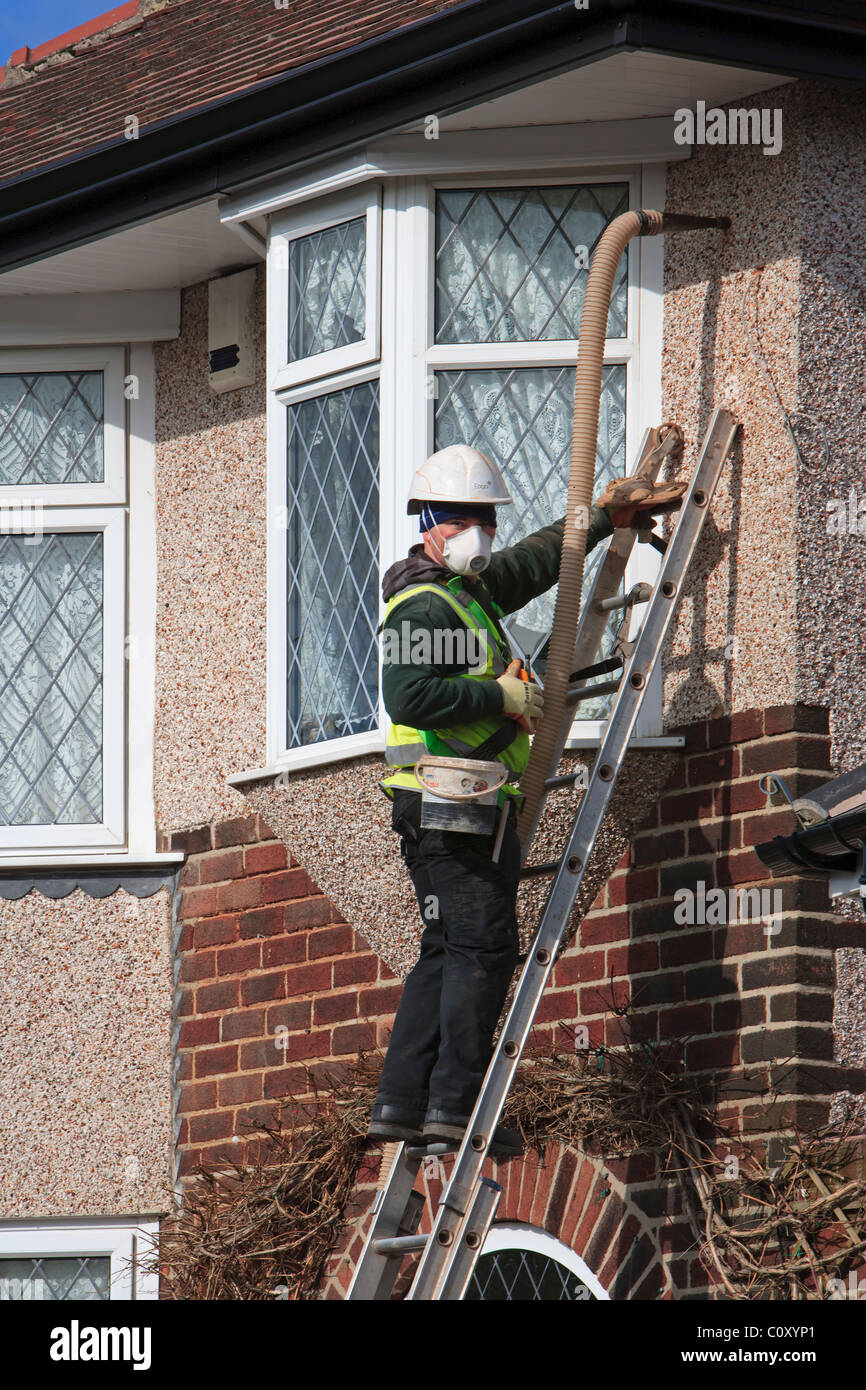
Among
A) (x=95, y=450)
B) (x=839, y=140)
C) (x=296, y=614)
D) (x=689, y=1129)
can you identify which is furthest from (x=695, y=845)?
(x=95, y=450)

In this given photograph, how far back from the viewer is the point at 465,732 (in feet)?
21.4

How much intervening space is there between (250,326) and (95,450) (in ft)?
3.11

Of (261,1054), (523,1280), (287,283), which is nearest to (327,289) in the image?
(287,283)

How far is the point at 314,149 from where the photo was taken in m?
7.62

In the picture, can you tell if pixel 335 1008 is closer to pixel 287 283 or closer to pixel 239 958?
pixel 239 958

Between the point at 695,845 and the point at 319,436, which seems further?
the point at 319,436

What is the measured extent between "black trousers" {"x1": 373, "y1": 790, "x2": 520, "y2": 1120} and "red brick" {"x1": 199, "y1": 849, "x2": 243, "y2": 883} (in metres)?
1.96

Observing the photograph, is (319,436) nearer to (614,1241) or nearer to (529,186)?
(529,186)

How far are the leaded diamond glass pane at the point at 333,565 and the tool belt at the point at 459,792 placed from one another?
3.78 feet

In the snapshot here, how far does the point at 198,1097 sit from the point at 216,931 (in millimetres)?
652

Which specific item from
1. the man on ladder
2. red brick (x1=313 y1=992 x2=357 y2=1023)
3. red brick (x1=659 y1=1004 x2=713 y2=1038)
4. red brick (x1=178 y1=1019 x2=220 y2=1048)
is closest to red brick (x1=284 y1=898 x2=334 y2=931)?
red brick (x1=313 y1=992 x2=357 y2=1023)

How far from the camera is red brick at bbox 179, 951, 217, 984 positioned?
27.7 feet

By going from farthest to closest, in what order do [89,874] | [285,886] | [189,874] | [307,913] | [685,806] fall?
[89,874] → [189,874] → [285,886] → [307,913] → [685,806]

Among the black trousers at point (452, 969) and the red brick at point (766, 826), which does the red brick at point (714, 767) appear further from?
the black trousers at point (452, 969)
